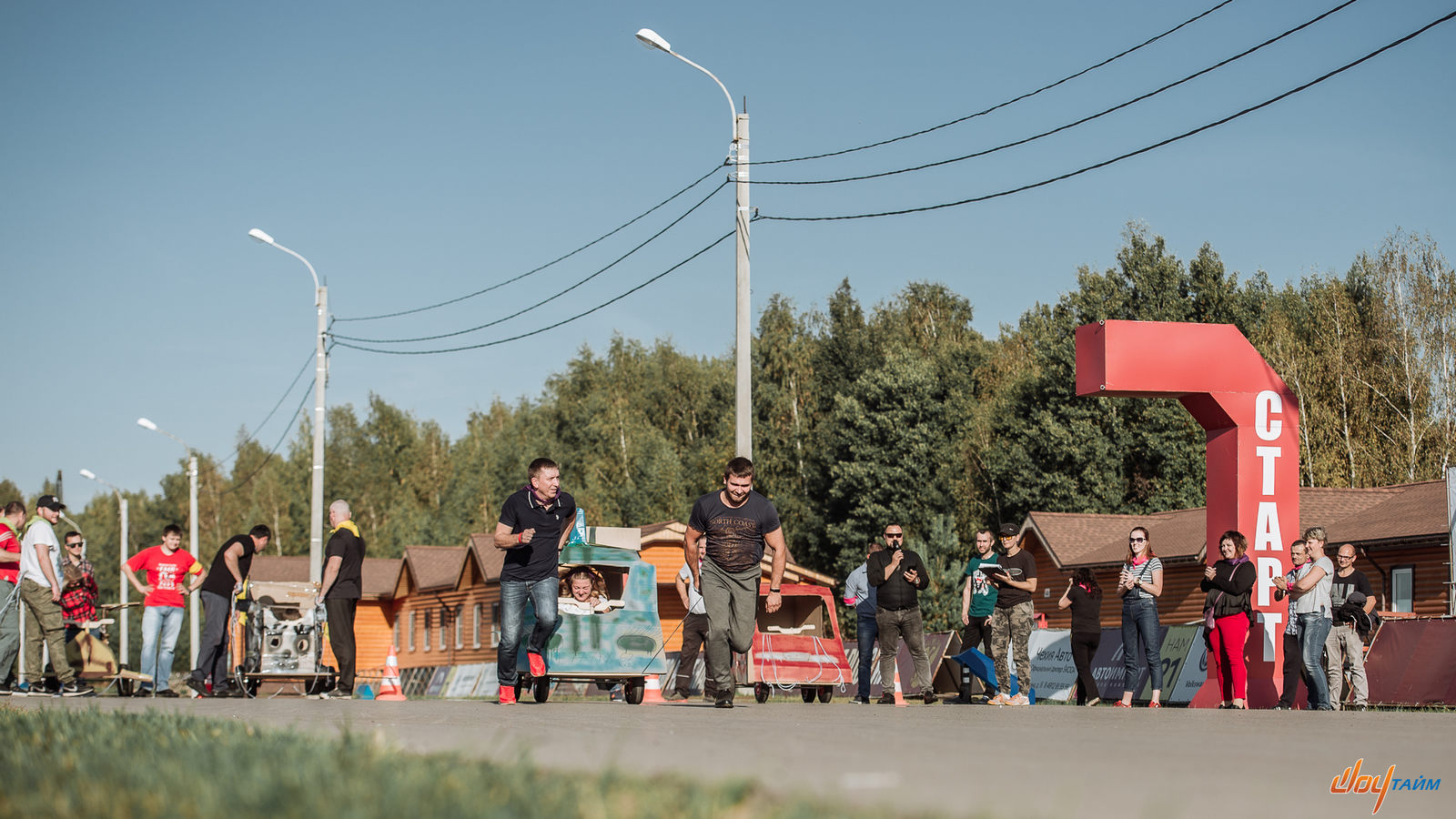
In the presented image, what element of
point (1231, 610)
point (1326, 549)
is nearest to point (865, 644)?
point (1231, 610)

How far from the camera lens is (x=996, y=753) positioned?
21.5 ft

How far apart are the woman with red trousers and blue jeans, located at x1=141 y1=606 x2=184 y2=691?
11.9 m

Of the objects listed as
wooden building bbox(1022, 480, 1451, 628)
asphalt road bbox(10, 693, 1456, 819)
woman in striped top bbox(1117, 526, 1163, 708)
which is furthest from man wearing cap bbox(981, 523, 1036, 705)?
wooden building bbox(1022, 480, 1451, 628)

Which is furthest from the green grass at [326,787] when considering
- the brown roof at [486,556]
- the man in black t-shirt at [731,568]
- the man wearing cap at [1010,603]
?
the brown roof at [486,556]

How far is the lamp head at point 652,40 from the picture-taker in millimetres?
22453

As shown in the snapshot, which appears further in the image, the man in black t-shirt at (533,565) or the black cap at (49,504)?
the black cap at (49,504)

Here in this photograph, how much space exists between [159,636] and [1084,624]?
11094 mm

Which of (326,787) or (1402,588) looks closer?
(326,787)

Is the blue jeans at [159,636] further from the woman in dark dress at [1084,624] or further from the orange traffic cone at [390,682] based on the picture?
the woman in dark dress at [1084,624]

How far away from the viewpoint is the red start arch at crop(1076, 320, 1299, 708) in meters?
16.4

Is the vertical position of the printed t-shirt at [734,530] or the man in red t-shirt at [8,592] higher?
the printed t-shirt at [734,530]

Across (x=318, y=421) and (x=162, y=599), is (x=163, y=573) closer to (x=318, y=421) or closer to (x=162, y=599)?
(x=162, y=599)

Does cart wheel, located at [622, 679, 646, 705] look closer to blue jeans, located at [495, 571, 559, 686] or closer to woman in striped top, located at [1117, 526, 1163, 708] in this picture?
blue jeans, located at [495, 571, 559, 686]

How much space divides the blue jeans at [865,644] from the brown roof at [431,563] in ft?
122
